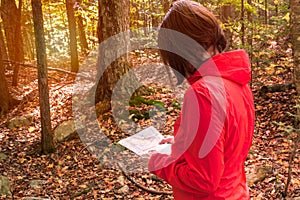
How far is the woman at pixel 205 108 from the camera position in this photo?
4.34 ft

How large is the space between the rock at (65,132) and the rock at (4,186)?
57.9 inches

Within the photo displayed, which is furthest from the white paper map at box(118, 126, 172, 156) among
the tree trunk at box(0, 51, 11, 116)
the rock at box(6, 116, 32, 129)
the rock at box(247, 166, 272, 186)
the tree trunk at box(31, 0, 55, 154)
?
the tree trunk at box(0, 51, 11, 116)

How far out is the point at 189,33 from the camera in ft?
4.58

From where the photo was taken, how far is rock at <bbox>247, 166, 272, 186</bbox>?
15.0ft

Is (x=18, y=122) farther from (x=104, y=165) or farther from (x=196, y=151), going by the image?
(x=196, y=151)

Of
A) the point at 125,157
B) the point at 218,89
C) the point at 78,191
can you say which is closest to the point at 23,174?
the point at 78,191

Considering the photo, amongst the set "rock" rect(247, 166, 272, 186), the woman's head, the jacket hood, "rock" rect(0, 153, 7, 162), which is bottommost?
"rock" rect(0, 153, 7, 162)

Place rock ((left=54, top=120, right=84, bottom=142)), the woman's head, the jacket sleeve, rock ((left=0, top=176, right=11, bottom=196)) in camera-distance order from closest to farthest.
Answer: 1. the jacket sleeve
2. the woman's head
3. rock ((left=0, top=176, right=11, bottom=196))
4. rock ((left=54, top=120, right=84, bottom=142))

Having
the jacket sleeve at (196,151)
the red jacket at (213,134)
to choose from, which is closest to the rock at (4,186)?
the red jacket at (213,134)

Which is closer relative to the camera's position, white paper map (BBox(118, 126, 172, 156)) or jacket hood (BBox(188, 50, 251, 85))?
jacket hood (BBox(188, 50, 251, 85))

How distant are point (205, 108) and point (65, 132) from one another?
593cm

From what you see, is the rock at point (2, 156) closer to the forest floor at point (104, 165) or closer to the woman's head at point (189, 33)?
the forest floor at point (104, 165)

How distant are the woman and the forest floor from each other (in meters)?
3.12

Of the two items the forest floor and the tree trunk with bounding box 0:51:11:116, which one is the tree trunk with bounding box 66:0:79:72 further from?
the forest floor
